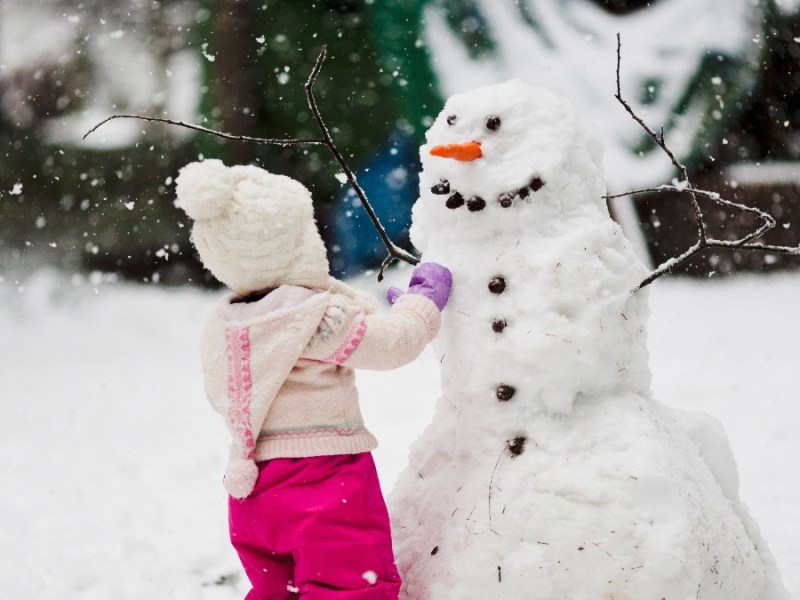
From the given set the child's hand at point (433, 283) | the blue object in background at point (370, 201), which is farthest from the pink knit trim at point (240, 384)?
the blue object in background at point (370, 201)

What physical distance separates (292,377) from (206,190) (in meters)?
0.35

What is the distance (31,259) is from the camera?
6.07 metres

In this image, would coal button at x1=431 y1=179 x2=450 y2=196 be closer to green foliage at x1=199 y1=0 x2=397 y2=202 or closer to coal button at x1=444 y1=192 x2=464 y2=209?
coal button at x1=444 y1=192 x2=464 y2=209

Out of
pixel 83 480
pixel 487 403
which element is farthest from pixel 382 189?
pixel 487 403

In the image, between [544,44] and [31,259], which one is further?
[31,259]

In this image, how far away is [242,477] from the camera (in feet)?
4.53

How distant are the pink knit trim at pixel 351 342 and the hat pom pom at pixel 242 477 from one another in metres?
0.23

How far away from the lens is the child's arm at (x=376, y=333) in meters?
1.37

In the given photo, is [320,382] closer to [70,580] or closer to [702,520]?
[702,520]

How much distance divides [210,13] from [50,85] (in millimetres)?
1328

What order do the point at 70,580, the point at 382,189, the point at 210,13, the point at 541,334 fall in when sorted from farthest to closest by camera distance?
the point at 210,13, the point at 382,189, the point at 70,580, the point at 541,334

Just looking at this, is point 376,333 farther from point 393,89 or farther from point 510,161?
point 393,89

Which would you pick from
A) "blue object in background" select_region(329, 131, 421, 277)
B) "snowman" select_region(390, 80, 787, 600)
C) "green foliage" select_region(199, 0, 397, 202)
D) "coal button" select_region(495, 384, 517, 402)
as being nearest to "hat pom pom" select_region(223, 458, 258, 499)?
"snowman" select_region(390, 80, 787, 600)

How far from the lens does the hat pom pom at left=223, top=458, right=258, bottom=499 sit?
54.5 inches
